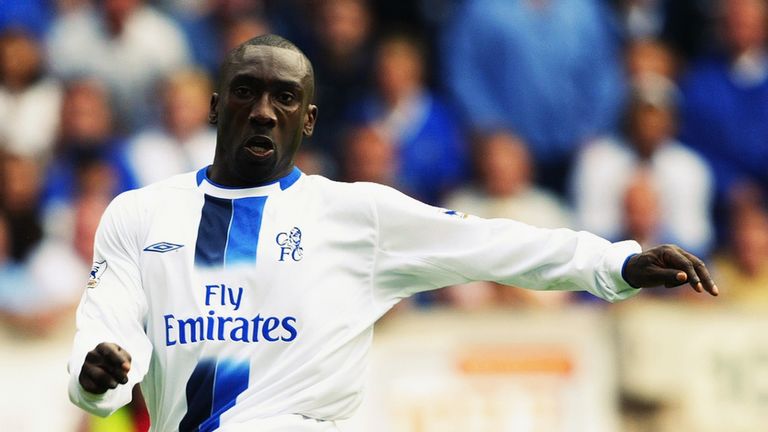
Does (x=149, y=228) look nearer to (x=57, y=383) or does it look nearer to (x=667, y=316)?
(x=57, y=383)

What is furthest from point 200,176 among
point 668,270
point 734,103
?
point 734,103

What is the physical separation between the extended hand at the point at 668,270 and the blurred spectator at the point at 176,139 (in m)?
6.22

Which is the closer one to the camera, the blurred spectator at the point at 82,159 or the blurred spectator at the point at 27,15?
the blurred spectator at the point at 82,159

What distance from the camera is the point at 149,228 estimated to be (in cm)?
541

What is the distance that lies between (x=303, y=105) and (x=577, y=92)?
659 cm

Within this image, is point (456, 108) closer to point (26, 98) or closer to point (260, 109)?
point (26, 98)

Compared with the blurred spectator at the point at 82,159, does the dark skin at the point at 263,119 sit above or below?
below

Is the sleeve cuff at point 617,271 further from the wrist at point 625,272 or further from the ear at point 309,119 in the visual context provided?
the ear at point 309,119

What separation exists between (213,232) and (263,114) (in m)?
0.47

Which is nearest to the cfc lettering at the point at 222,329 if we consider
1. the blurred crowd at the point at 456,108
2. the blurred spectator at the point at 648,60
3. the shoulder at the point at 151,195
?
the shoulder at the point at 151,195

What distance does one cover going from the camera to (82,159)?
11.0 meters

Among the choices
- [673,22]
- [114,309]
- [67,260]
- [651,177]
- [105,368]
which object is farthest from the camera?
[673,22]

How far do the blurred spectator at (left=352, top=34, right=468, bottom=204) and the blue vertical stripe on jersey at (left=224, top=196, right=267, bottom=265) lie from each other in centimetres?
574

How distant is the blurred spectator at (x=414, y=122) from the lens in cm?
1130
